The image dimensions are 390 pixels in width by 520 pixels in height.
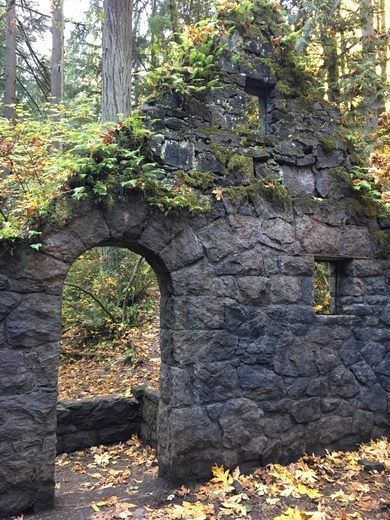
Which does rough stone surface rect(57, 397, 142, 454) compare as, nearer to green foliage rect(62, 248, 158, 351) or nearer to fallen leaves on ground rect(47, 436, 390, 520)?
fallen leaves on ground rect(47, 436, 390, 520)

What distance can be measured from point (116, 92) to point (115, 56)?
65 cm

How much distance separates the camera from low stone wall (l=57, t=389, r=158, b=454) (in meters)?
5.42

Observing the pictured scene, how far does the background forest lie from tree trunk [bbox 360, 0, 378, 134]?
23 mm

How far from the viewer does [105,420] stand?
5.63 metres

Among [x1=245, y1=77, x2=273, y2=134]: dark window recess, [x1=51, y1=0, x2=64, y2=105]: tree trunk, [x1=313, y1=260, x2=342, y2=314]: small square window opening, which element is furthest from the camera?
[x1=51, y1=0, x2=64, y2=105]: tree trunk

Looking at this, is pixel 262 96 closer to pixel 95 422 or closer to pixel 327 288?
pixel 327 288

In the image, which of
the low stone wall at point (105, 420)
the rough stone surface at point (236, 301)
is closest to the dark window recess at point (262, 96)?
the rough stone surface at point (236, 301)

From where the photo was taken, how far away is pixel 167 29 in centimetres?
1133

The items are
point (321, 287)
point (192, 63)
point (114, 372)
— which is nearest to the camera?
point (192, 63)

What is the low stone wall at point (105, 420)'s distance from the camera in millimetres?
5422

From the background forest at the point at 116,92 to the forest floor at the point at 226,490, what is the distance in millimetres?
2351

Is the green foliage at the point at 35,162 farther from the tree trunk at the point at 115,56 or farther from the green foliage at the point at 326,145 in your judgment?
the tree trunk at the point at 115,56

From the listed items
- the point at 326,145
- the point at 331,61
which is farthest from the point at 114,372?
the point at 331,61

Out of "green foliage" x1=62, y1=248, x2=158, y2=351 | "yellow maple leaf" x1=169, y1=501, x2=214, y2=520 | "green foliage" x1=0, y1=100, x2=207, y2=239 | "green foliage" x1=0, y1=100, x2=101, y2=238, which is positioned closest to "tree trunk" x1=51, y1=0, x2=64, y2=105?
"green foliage" x1=62, y1=248, x2=158, y2=351
